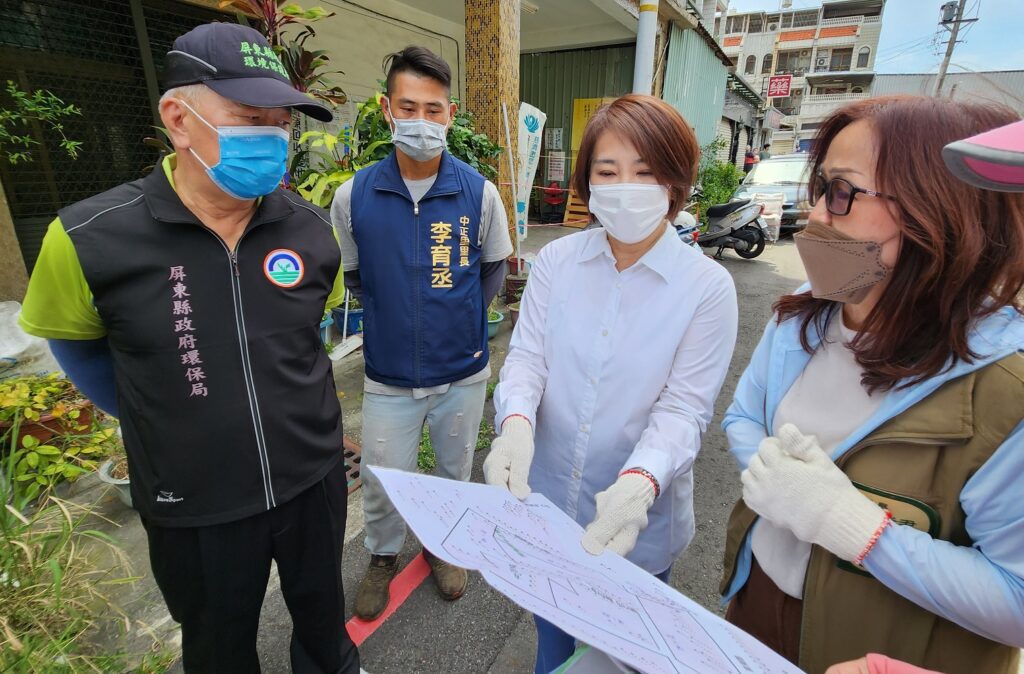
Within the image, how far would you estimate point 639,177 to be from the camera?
52.4 inches

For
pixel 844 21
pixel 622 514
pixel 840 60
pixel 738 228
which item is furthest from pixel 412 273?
pixel 844 21

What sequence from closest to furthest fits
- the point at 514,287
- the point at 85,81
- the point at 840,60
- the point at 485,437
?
the point at 485,437 → the point at 85,81 → the point at 514,287 → the point at 840,60

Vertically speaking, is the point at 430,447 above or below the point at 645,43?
below

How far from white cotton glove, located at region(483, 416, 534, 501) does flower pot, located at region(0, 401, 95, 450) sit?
272 centimetres

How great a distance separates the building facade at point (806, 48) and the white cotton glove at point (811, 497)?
37.6m

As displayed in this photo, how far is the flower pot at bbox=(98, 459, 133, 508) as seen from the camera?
2.42 m

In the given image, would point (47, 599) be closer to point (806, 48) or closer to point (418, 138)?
point (418, 138)

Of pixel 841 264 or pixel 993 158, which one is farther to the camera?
pixel 841 264

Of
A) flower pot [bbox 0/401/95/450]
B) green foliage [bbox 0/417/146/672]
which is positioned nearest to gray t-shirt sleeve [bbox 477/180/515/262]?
green foliage [bbox 0/417/146/672]

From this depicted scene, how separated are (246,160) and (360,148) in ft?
10.8

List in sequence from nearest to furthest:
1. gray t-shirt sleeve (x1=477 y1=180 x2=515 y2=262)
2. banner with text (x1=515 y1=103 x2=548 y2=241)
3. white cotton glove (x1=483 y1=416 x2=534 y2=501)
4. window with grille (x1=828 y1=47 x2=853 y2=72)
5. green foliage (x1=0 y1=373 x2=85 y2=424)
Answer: white cotton glove (x1=483 y1=416 x2=534 y2=501), gray t-shirt sleeve (x1=477 y1=180 x2=515 y2=262), green foliage (x1=0 y1=373 x2=85 y2=424), banner with text (x1=515 y1=103 x2=548 y2=241), window with grille (x1=828 y1=47 x2=853 y2=72)

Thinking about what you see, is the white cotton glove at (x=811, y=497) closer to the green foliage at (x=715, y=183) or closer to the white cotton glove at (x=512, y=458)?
the white cotton glove at (x=512, y=458)

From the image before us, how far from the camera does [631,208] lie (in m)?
1.32

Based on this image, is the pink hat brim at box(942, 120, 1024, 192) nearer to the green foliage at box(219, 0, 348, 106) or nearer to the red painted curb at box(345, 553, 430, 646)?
the red painted curb at box(345, 553, 430, 646)
